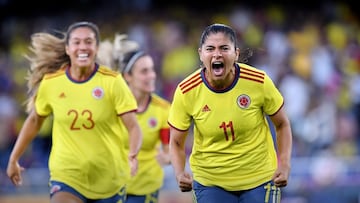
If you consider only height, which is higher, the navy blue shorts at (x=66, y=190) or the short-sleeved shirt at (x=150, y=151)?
the short-sleeved shirt at (x=150, y=151)

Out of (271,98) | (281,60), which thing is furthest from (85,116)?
(281,60)

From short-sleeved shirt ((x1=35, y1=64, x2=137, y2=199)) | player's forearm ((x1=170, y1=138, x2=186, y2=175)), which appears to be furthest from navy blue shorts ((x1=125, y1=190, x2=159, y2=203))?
player's forearm ((x1=170, y1=138, x2=186, y2=175))

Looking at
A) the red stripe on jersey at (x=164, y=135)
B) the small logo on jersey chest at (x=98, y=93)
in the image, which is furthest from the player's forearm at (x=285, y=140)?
the red stripe on jersey at (x=164, y=135)

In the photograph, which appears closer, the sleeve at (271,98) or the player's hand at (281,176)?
the player's hand at (281,176)

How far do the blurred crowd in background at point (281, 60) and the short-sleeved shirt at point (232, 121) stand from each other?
6.68 metres

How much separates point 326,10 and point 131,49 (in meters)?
9.68

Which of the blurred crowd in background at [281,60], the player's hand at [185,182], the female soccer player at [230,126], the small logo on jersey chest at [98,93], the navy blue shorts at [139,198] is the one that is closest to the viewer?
the player's hand at [185,182]

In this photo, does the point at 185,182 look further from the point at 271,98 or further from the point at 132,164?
the point at 132,164

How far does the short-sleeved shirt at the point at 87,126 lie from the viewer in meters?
8.80

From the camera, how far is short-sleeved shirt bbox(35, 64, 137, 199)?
880cm

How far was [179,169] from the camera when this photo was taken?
26.1ft

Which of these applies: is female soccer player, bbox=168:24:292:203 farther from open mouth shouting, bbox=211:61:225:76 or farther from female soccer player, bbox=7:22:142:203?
female soccer player, bbox=7:22:142:203

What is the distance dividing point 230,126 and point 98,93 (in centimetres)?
147

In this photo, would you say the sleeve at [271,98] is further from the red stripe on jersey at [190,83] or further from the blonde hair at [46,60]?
the blonde hair at [46,60]
